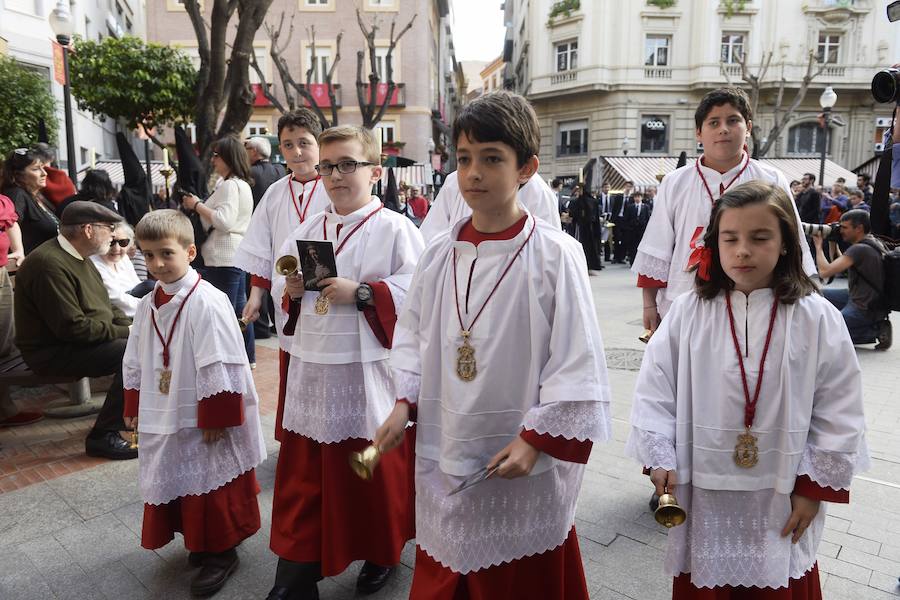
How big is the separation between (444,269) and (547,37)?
38.4m

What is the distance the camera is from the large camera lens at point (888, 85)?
2.70m

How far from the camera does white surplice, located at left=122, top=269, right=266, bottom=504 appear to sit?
2934 millimetres

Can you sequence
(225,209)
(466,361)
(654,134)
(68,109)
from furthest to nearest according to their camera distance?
1. (654,134)
2. (68,109)
3. (225,209)
4. (466,361)

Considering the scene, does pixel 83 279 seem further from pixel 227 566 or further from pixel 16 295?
pixel 227 566

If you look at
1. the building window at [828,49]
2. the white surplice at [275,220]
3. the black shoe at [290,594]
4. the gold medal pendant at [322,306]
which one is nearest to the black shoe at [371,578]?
the black shoe at [290,594]

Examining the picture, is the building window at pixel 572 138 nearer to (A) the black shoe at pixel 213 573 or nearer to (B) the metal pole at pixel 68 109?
(B) the metal pole at pixel 68 109

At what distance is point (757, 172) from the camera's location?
347cm

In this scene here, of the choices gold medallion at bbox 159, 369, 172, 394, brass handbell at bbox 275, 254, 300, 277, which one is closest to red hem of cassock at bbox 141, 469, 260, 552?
gold medallion at bbox 159, 369, 172, 394

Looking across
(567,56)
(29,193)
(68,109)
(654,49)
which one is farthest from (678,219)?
(567,56)

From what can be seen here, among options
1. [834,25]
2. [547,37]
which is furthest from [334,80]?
[834,25]

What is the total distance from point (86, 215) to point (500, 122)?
3.63m

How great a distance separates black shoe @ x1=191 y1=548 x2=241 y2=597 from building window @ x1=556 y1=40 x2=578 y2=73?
119 feet

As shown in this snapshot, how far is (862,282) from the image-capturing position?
304 inches

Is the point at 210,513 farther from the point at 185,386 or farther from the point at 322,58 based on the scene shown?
the point at 322,58
